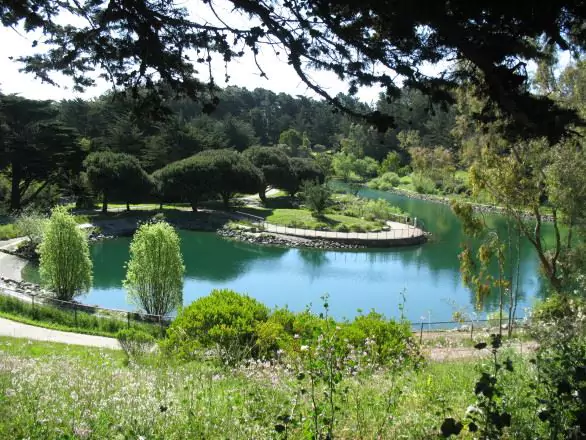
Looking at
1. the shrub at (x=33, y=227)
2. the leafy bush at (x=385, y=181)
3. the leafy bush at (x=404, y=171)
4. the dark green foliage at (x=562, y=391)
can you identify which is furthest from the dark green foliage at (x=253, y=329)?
the leafy bush at (x=404, y=171)

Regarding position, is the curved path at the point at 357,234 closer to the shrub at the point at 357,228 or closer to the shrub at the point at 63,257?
the shrub at the point at 357,228

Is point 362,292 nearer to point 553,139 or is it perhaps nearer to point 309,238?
point 309,238

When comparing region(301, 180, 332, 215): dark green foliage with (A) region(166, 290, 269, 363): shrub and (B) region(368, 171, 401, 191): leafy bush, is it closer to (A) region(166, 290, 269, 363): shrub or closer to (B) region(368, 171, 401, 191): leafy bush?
(B) region(368, 171, 401, 191): leafy bush

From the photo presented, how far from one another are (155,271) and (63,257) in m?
4.40

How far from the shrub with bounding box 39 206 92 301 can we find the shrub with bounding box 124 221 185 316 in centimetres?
301

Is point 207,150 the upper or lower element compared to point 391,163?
lower

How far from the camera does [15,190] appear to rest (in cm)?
3916

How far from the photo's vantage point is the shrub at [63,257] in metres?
20.5

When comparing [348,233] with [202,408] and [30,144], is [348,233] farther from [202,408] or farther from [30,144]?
A: [202,408]

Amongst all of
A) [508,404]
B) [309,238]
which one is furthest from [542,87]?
[309,238]

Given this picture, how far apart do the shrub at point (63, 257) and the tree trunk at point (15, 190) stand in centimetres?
2054

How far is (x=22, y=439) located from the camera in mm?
3691

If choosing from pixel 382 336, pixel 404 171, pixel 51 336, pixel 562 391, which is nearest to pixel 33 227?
pixel 51 336

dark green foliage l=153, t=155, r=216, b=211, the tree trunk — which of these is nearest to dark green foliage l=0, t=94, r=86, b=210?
the tree trunk
